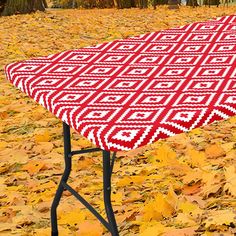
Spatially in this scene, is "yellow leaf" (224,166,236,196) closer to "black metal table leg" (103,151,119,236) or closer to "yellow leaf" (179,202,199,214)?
"yellow leaf" (179,202,199,214)

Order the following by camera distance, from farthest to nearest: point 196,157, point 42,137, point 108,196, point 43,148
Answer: point 42,137 → point 43,148 → point 196,157 → point 108,196

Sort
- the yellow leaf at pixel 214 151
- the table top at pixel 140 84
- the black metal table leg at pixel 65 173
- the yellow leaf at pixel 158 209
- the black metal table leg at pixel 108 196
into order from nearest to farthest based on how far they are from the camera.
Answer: the table top at pixel 140 84 → the black metal table leg at pixel 108 196 → the black metal table leg at pixel 65 173 → the yellow leaf at pixel 158 209 → the yellow leaf at pixel 214 151

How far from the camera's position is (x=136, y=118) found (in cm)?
179

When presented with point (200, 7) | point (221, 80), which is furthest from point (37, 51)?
point (221, 80)

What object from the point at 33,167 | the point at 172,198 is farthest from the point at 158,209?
the point at 33,167

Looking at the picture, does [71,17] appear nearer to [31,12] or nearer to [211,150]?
[31,12]

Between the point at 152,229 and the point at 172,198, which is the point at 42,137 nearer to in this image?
the point at 172,198

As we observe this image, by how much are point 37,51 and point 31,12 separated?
374cm

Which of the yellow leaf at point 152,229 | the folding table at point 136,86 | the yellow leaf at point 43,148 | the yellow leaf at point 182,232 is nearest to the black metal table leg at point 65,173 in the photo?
the folding table at point 136,86

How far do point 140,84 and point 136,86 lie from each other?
31 millimetres

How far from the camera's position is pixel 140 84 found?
2168mm

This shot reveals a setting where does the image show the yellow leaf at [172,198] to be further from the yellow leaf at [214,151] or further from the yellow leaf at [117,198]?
the yellow leaf at [214,151]

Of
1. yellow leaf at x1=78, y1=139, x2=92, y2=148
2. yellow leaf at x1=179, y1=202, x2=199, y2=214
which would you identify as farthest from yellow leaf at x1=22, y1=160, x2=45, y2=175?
yellow leaf at x1=179, y1=202, x2=199, y2=214

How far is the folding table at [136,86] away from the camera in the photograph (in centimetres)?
175
